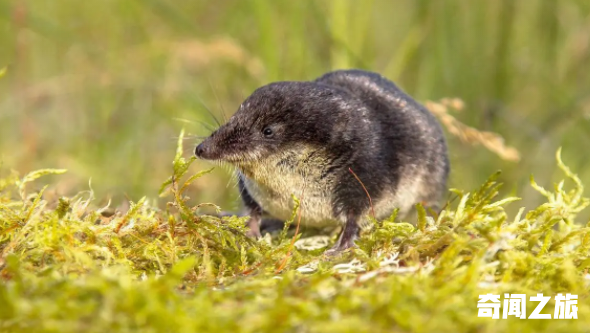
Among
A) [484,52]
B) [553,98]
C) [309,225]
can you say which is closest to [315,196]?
[309,225]

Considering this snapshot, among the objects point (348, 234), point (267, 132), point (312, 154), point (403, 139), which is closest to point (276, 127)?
point (267, 132)

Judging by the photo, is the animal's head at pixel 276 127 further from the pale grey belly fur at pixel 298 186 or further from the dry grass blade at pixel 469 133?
the dry grass blade at pixel 469 133

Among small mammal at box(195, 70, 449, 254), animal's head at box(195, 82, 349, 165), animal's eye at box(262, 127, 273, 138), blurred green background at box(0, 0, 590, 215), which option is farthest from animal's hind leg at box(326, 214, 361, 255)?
blurred green background at box(0, 0, 590, 215)

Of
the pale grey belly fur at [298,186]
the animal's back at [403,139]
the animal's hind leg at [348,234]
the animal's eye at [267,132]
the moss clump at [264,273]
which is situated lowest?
the moss clump at [264,273]

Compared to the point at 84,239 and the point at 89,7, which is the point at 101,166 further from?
the point at 84,239

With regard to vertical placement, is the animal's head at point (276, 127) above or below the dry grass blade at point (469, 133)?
below

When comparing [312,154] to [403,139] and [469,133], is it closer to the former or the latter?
[403,139]

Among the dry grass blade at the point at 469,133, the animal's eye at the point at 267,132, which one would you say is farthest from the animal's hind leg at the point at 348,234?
the dry grass blade at the point at 469,133
